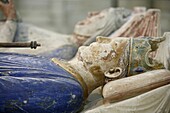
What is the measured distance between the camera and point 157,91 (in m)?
1.80

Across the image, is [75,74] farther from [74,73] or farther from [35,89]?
[35,89]

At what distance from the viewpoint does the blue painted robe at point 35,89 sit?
173cm

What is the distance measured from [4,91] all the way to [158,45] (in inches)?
34.4

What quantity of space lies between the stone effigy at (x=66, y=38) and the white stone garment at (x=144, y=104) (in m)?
1.11

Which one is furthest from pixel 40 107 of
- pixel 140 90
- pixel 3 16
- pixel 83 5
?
pixel 83 5

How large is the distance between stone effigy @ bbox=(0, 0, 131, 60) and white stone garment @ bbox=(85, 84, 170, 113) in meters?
1.11

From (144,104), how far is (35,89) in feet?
1.80

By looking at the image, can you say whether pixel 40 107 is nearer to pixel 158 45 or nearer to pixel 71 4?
pixel 158 45

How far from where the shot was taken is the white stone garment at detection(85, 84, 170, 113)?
1785mm

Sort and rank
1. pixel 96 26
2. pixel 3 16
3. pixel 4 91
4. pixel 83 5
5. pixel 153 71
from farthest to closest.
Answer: pixel 83 5, pixel 96 26, pixel 3 16, pixel 153 71, pixel 4 91

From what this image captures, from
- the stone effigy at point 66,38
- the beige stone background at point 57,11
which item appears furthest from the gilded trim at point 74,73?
the beige stone background at point 57,11

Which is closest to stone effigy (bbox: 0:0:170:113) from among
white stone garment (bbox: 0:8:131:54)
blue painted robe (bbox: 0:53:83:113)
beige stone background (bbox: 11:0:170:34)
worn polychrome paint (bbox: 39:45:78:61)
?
blue painted robe (bbox: 0:53:83:113)

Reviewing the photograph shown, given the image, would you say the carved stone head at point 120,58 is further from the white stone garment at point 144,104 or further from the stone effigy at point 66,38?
Result: the stone effigy at point 66,38

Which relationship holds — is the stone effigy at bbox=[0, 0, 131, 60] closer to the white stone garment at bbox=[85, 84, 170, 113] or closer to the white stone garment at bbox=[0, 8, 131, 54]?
the white stone garment at bbox=[0, 8, 131, 54]
